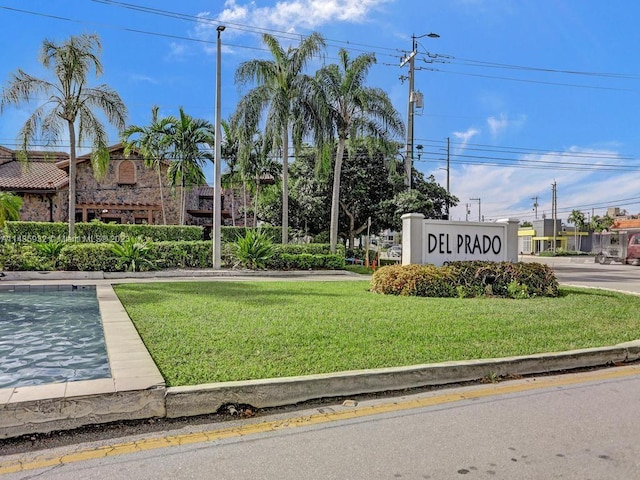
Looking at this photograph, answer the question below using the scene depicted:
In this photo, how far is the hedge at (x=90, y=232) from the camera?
23.3 metres

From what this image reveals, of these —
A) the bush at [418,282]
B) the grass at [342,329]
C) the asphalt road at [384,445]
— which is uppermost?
the bush at [418,282]

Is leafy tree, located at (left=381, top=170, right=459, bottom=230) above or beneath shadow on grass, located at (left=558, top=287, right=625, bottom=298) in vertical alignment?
above

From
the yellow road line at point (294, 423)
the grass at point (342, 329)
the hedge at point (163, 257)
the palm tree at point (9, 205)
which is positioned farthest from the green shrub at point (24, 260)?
the yellow road line at point (294, 423)

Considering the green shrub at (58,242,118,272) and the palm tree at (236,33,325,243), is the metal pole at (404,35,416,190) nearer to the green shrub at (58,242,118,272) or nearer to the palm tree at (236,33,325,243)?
the palm tree at (236,33,325,243)

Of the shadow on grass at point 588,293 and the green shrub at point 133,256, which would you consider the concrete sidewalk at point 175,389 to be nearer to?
the shadow on grass at point 588,293

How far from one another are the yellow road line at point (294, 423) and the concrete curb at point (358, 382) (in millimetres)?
243

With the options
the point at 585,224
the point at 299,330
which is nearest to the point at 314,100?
the point at 299,330

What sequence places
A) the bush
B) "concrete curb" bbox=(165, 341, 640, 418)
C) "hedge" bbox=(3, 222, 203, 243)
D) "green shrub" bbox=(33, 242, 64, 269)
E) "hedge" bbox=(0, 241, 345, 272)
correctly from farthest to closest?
"hedge" bbox=(3, 222, 203, 243)
"green shrub" bbox=(33, 242, 64, 269)
"hedge" bbox=(0, 241, 345, 272)
the bush
"concrete curb" bbox=(165, 341, 640, 418)

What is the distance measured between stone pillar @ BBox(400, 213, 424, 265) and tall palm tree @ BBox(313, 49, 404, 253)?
10674 millimetres

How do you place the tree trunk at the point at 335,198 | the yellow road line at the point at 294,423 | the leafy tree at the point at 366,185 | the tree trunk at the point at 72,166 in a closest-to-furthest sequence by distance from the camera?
the yellow road line at the point at 294,423 < the tree trunk at the point at 72,166 < the tree trunk at the point at 335,198 < the leafy tree at the point at 366,185

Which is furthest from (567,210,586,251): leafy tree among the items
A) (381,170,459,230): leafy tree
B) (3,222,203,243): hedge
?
(3,222,203,243): hedge

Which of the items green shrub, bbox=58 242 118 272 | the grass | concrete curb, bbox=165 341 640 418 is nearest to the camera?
concrete curb, bbox=165 341 640 418

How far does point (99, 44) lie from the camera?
20531mm

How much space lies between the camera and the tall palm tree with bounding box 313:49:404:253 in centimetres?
2306
